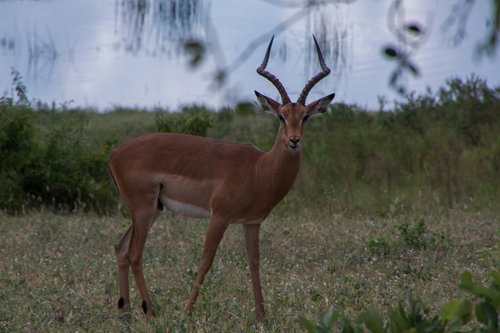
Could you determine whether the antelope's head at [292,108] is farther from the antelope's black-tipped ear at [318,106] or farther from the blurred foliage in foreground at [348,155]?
the blurred foliage in foreground at [348,155]

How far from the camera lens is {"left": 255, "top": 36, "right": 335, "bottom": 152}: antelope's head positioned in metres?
6.09

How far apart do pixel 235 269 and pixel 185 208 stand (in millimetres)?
1482

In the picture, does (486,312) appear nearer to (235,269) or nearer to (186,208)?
(186,208)

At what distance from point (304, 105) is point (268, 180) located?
0.56 meters

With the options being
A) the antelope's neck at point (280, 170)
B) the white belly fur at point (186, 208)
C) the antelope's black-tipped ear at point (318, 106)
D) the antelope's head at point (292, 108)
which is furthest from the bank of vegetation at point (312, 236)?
the antelope's black-tipped ear at point (318, 106)

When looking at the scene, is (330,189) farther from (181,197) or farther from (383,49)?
(383,49)

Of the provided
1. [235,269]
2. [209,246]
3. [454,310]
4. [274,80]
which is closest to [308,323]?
[454,310]

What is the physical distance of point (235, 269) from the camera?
7.97m

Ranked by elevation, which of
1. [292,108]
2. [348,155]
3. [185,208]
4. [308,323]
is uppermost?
[292,108]

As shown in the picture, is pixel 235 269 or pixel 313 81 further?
pixel 235 269

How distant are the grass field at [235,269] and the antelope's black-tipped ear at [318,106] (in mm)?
1320

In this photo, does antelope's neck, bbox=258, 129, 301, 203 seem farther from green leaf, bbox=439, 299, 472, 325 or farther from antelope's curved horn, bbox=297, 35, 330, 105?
green leaf, bbox=439, 299, 472, 325

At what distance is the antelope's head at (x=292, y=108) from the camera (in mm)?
6094

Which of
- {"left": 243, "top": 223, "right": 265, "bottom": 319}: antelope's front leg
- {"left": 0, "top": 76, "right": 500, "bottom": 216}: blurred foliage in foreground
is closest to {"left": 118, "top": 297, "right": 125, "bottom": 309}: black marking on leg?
{"left": 243, "top": 223, "right": 265, "bottom": 319}: antelope's front leg
